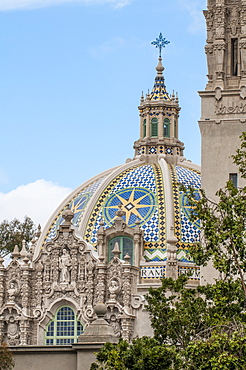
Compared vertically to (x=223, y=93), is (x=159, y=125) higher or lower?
higher

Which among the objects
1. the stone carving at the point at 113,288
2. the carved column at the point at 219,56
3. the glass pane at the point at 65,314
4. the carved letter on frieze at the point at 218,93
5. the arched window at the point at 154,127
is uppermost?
the arched window at the point at 154,127

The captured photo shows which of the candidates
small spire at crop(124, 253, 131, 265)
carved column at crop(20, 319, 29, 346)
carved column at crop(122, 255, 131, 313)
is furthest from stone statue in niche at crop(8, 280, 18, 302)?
small spire at crop(124, 253, 131, 265)

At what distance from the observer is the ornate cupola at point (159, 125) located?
180ft

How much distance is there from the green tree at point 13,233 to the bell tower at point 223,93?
24.7 metres

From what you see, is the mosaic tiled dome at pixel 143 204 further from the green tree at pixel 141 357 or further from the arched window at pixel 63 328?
the green tree at pixel 141 357

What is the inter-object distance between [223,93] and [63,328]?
14.3m

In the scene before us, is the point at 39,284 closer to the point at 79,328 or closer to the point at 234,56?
the point at 79,328

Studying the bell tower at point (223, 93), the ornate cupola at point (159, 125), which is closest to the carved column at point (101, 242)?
the ornate cupola at point (159, 125)

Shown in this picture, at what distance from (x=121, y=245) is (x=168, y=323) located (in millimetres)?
23144

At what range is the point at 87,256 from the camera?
47344mm

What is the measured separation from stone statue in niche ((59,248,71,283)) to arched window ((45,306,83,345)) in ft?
4.07

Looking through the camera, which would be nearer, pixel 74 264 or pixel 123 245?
pixel 74 264

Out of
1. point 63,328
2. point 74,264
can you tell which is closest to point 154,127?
point 74,264

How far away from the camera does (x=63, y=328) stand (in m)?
46.9
